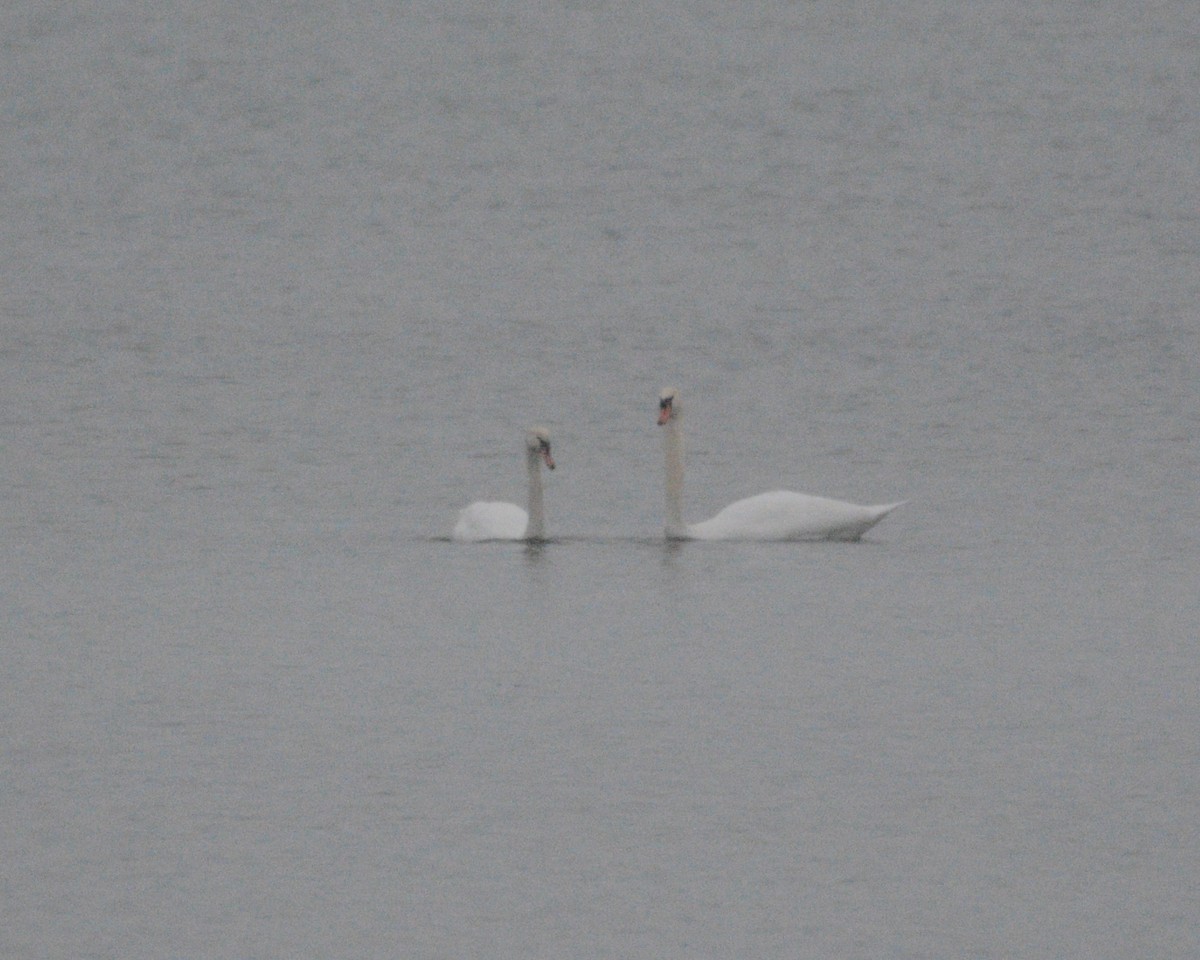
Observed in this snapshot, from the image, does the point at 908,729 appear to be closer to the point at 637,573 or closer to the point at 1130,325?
the point at 637,573

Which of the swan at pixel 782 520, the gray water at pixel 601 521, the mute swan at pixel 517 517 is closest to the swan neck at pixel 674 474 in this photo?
the swan at pixel 782 520

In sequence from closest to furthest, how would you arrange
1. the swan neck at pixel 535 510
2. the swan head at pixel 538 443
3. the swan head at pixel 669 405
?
the swan neck at pixel 535 510
the swan head at pixel 538 443
the swan head at pixel 669 405

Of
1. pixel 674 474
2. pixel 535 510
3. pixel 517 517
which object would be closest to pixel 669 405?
pixel 674 474

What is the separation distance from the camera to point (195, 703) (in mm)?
11641

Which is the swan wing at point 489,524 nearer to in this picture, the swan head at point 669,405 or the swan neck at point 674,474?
the swan neck at point 674,474

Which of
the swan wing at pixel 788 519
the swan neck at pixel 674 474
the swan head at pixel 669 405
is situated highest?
the swan head at pixel 669 405

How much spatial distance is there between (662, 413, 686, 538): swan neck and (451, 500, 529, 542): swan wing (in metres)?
0.75

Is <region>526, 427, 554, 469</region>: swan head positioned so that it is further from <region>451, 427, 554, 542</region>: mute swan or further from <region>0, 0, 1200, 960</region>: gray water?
<region>0, 0, 1200, 960</region>: gray water

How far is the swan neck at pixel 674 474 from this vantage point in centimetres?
1666

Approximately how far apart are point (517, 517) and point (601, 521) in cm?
119

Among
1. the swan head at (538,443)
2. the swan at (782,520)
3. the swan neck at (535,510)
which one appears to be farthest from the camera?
the swan head at (538,443)

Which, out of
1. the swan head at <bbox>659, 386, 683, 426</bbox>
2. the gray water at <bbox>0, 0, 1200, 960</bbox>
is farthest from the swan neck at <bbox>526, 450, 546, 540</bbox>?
the swan head at <bbox>659, 386, 683, 426</bbox>

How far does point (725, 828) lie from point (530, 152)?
3590 cm

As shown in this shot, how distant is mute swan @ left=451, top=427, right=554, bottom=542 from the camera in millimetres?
16531
